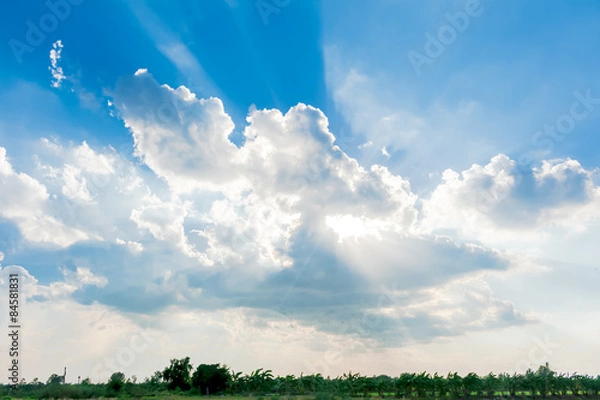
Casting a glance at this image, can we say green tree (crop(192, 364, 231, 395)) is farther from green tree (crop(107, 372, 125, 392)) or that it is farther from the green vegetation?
green tree (crop(107, 372, 125, 392))

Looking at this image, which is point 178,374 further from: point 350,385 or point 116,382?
point 350,385

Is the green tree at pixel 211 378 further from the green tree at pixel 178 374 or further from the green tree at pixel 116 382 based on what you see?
the green tree at pixel 116 382

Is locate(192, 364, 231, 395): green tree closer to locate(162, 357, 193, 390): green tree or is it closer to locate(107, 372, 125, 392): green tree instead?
locate(162, 357, 193, 390): green tree

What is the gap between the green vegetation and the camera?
80.1 metres

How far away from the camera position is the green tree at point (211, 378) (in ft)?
267

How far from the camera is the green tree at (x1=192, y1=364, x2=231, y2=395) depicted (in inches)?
3199

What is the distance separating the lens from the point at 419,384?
7994 centimetres

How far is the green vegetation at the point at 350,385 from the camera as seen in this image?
80062 mm

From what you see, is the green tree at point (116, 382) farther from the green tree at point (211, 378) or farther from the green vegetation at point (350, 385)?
the green tree at point (211, 378)

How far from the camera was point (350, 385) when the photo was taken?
83312mm

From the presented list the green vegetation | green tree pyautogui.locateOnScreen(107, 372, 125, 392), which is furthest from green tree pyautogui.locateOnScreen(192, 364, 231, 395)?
green tree pyautogui.locateOnScreen(107, 372, 125, 392)

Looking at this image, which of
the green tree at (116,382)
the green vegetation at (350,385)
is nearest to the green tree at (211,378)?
the green vegetation at (350,385)

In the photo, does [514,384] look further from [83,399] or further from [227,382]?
[83,399]

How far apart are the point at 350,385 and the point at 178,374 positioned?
2823cm
